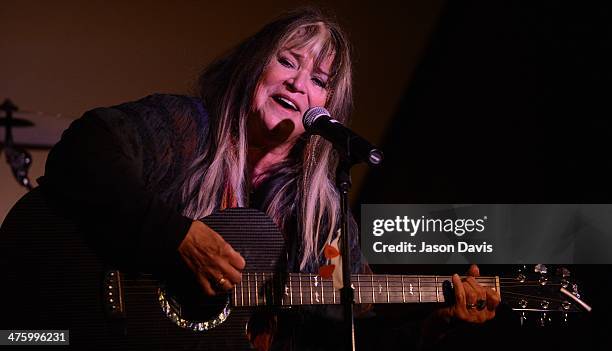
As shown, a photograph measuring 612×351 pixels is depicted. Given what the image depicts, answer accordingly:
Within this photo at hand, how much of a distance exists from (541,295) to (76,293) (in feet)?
4.99

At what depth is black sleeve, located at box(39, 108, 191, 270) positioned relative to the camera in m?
1.77

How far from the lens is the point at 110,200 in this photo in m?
1.78

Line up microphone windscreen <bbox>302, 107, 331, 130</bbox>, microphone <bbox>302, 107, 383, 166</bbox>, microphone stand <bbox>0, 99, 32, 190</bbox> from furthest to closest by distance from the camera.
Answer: microphone stand <bbox>0, 99, 32, 190</bbox>
microphone windscreen <bbox>302, 107, 331, 130</bbox>
microphone <bbox>302, 107, 383, 166</bbox>

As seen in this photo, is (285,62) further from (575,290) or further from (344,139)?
(575,290)

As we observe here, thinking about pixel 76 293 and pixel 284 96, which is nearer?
pixel 76 293

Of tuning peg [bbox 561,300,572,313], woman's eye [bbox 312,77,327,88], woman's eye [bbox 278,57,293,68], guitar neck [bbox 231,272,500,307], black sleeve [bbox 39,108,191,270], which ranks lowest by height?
tuning peg [bbox 561,300,572,313]

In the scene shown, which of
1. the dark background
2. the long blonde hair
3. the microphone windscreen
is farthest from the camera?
the dark background

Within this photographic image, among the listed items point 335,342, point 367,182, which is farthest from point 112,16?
point 335,342

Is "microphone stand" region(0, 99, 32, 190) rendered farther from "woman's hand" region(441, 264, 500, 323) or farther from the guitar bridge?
"woman's hand" region(441, 264, 500, 323)

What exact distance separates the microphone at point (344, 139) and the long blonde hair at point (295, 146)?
15.8 inches

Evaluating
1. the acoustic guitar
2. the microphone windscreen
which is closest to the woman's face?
the microphone windscreen

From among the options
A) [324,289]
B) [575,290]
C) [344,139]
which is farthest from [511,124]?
[344,139]

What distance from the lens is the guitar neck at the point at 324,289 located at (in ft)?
6.64

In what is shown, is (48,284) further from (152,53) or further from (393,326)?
(152,53)
